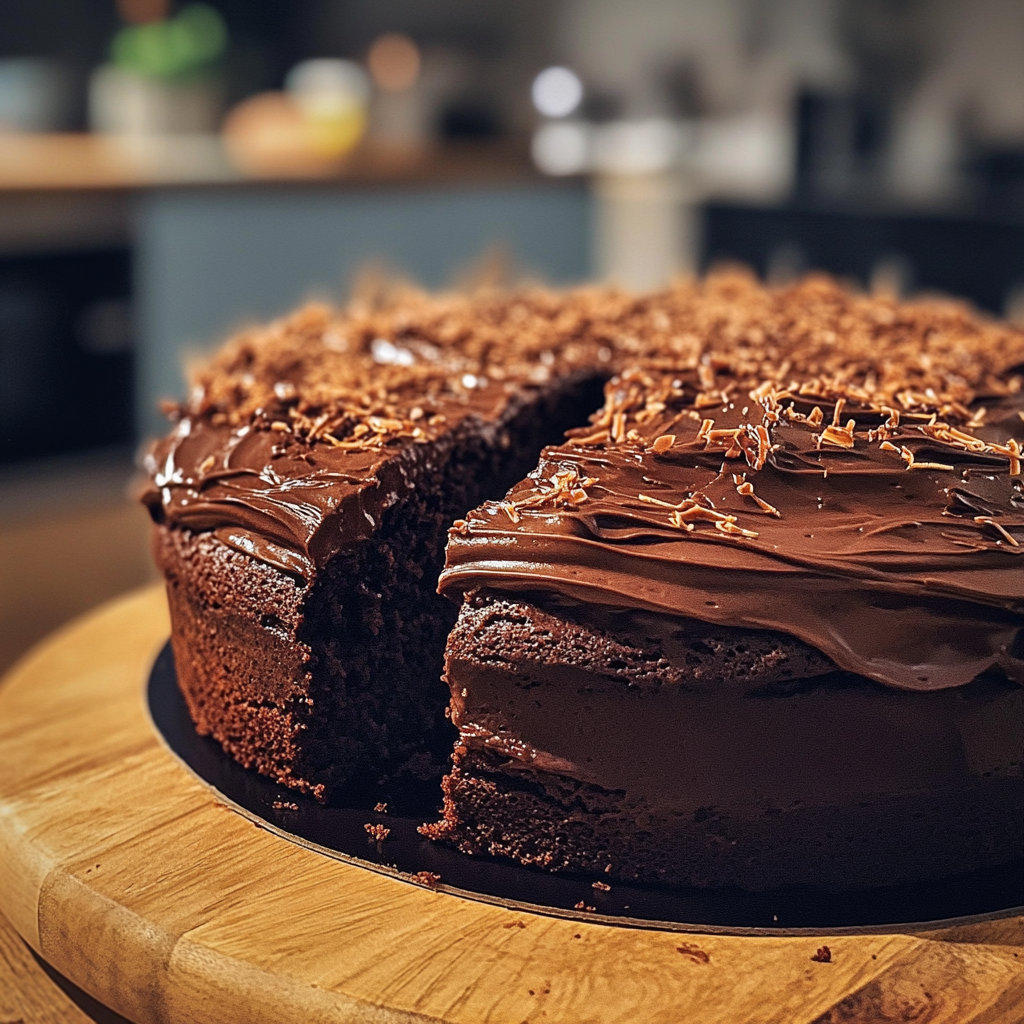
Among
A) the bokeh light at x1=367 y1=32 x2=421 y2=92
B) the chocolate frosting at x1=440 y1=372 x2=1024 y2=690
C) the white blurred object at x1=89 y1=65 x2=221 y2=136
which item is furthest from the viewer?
the bokeh light at x1=367 y1=32 x2=421 y2=92

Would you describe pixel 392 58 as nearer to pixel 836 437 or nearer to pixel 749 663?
pixel 836 437

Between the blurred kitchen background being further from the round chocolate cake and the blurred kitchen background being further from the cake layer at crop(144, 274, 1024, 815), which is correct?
the round chocolate cake


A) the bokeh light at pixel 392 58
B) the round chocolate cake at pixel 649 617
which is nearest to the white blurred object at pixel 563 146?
the bokeh light at pixel 392 58

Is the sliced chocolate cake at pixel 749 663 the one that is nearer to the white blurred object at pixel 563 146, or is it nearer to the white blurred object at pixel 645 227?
the white blurred object at pixel 645 227

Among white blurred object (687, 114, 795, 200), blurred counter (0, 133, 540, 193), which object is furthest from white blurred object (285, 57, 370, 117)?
white blurred object (687, 114, 795, 200)

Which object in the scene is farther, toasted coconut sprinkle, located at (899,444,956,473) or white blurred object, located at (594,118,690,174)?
white blurred object, located at (594,118,690,174)

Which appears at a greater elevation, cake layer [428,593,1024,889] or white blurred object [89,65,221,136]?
white blurred object [89,65,221,136]

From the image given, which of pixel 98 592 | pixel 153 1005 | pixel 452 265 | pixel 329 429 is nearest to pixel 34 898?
pixel 153 1005
